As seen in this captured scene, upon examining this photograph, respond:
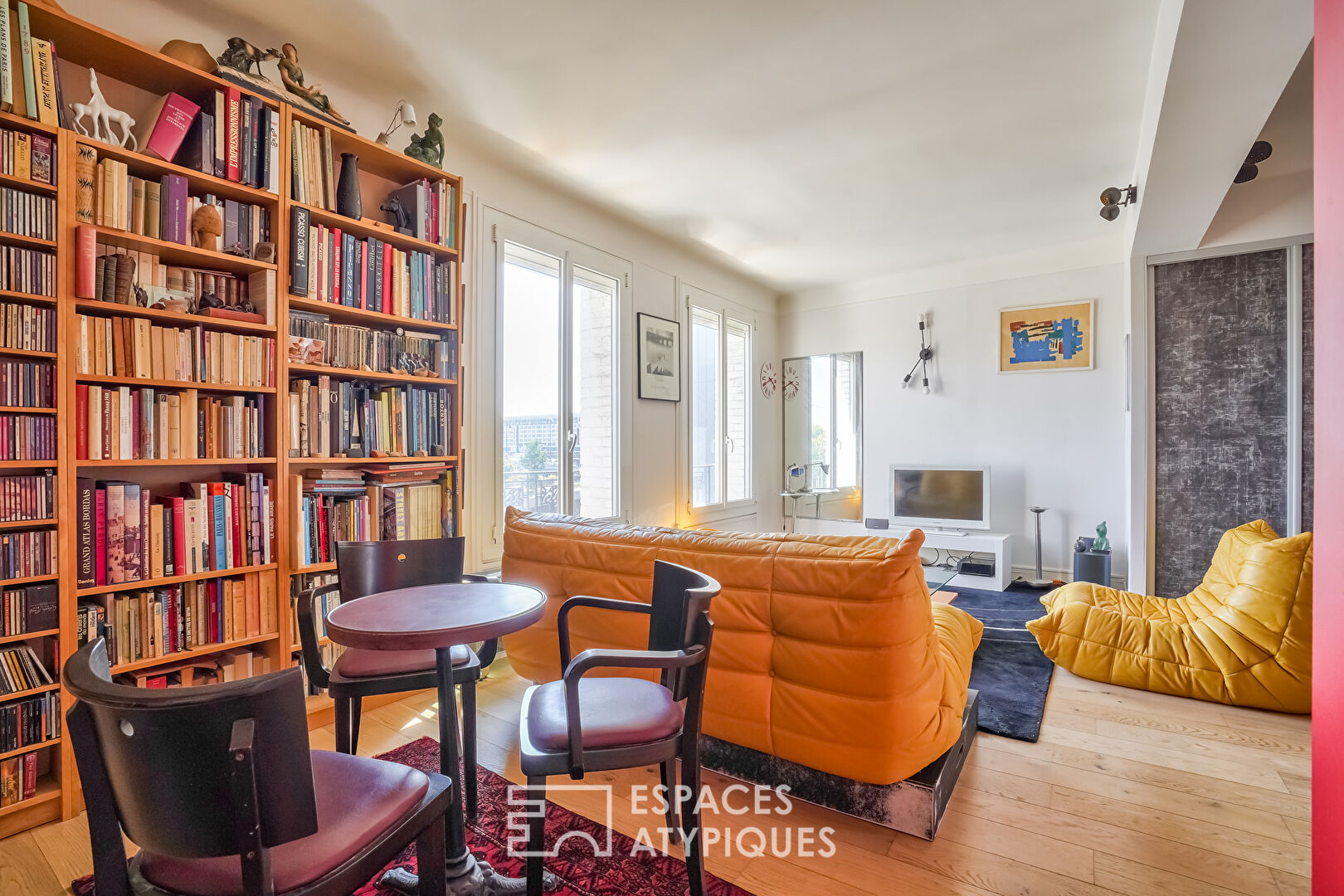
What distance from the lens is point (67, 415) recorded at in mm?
1855

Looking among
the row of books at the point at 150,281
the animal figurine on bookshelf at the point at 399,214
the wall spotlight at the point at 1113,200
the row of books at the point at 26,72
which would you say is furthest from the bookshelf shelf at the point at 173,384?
the wall spotlight at the point at 1113,200

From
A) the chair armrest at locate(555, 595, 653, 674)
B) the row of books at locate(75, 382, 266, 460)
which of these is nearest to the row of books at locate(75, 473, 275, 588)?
the row of books at locate(75, 382, 266, 460)

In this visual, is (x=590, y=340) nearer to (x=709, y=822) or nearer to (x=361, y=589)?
(x=361, y=589)

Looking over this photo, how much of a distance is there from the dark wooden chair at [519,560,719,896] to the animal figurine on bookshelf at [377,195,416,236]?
2158mm

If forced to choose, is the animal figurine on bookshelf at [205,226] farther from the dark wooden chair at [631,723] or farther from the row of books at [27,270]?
the dark wooden chair at [631,723]

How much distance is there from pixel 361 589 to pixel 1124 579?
5313 mm

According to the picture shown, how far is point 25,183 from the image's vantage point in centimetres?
179

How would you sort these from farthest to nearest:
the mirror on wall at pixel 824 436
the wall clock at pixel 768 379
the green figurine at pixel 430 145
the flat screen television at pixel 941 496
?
the wall clock at pixel 768 379, the mirror on wall at pixel 824 436, the flat screen television at pixel 941 496, the green figurine at pixel 430 145

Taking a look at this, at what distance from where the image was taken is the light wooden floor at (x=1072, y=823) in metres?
1.60

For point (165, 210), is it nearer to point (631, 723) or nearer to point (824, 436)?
point (631, 723)

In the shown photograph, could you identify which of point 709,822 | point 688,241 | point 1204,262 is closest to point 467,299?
point 688,241

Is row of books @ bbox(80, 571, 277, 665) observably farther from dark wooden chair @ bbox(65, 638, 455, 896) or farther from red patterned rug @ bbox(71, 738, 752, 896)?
dark wooden chair @ bbox(65, 638, 455, 896)

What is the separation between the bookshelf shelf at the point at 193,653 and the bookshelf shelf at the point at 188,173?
157cm

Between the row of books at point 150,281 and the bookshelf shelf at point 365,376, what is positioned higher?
the row of books at point 150,281
